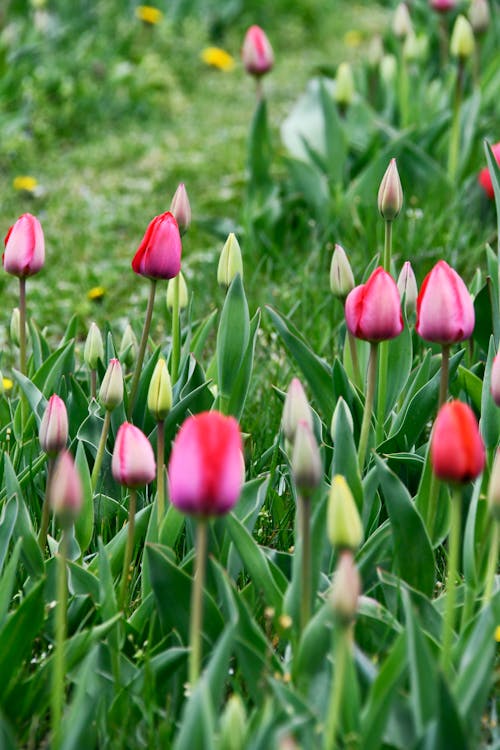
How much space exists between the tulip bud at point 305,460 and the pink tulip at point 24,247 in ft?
2.99

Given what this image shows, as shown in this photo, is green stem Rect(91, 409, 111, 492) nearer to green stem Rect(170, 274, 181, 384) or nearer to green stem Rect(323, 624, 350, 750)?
green stem Rect(170, 274, 181, 384)

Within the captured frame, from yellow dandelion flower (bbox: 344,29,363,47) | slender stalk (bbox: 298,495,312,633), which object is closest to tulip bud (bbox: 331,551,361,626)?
slender stalk (bbox: 298,495,312,633)

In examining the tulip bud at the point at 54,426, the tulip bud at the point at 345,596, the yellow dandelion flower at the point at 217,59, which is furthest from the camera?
the yellow dandelion flower at the point at 217,59

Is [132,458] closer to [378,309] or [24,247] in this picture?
[378,309]

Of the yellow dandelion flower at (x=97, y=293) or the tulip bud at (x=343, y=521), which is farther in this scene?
the yellow dandelion flower at (x=97, y=293)

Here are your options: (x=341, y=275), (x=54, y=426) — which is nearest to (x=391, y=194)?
(x=341, y=275)

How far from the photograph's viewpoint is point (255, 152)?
380 cm

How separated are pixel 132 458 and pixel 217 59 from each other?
504 centimetres

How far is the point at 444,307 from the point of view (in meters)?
1.68

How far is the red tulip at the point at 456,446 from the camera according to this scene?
4.40 feet

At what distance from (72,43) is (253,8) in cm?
154

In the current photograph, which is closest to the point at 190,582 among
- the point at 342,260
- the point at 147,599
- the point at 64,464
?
the point at 147,599

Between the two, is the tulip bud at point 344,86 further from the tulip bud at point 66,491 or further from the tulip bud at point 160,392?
the tulip bud at point 66,491

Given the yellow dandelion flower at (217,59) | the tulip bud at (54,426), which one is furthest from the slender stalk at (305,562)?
the yellow dandelion flower at (217,59)
